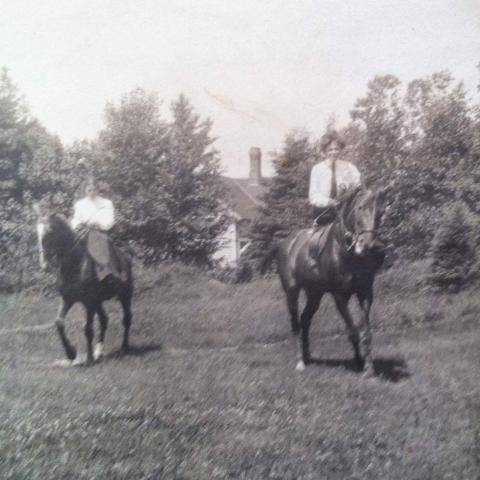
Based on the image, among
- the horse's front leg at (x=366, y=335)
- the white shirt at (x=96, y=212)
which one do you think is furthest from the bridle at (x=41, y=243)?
the horse's front leg at (x=366, y=335)

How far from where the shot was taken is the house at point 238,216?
4.45m

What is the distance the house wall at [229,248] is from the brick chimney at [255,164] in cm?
41

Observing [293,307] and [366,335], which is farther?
[293,307]

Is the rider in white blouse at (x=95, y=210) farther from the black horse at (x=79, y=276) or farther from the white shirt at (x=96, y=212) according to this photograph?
the black horse at (x=79, y=276)

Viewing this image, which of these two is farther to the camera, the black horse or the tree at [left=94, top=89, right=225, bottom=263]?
the black horse

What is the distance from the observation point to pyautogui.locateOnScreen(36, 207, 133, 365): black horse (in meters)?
4.13

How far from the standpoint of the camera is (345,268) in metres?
4.22

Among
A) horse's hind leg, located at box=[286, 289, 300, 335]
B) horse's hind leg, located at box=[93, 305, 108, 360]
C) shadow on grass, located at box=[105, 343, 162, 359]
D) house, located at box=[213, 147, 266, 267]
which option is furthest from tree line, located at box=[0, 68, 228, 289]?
horse's hind leg, located at box=[286, 289, 300, 335]

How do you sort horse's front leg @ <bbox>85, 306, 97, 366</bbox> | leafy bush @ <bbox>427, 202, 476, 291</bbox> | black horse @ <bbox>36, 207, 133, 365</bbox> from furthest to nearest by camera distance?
leafy bush @ <bbox>427, 202, 476, 291</bbox>
black horse @ <bbox>36, 207, 133, 365</bbox>
horse's front leg @ <bbox>85, 306, 97, 366</bbox>

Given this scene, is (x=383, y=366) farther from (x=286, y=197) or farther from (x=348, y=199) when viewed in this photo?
(x=286, y=197)

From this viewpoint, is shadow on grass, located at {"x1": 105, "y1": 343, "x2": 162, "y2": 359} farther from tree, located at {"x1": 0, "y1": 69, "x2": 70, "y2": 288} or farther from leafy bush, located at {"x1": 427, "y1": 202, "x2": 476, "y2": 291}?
leafy bush, located at {"x1": 427, "y1": 202, "x2": 476, "y2": 291}

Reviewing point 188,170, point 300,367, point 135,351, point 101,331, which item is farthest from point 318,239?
point 101,331

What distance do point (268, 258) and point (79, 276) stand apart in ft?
4.82

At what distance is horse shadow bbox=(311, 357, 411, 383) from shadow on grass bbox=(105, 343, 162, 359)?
1.09 meters
